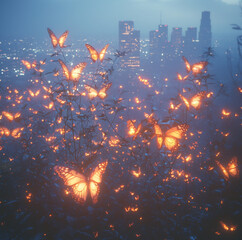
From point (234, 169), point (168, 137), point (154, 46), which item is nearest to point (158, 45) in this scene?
point (154, 46)

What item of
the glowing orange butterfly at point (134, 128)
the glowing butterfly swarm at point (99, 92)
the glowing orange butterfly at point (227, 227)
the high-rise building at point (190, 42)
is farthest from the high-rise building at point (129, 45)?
the glowing orange butterfly at point (227, 227)

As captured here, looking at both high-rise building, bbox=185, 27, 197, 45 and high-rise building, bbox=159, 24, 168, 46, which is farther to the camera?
high-rise building, bbox=159, 24, 168, 46

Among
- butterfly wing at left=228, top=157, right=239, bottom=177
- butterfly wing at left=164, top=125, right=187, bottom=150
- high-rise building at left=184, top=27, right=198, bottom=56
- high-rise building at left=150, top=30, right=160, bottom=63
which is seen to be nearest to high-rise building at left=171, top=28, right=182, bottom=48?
high-rise building at left=184, top=27, right=198, bottom=56

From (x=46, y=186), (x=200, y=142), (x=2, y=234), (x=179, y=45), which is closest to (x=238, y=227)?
(x=46, y=186)

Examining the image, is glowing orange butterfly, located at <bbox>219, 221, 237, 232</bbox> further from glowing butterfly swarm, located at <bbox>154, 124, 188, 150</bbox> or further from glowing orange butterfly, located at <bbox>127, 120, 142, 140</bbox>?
glowing orange butterfly, located at <bbox>127, 120, 142, 140</bbox>

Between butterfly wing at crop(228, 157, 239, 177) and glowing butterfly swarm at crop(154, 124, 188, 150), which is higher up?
glowing butterfly swarm at crop(154, 124, 188, 150)

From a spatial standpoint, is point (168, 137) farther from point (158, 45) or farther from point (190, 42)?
point (190, 42)

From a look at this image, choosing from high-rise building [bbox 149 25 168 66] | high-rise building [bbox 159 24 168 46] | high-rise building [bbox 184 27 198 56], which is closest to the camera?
high-rise building [bbox 149 25 168 66]
